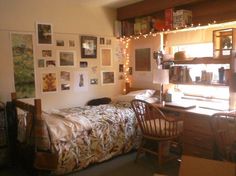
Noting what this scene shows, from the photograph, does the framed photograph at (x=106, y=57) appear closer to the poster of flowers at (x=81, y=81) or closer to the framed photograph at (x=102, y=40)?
the framed photograph at (x=102, y=40)

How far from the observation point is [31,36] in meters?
3.54

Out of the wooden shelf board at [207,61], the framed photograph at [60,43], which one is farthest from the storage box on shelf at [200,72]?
the framed photograph at [60,43]

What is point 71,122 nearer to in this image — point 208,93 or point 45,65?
point 45,65

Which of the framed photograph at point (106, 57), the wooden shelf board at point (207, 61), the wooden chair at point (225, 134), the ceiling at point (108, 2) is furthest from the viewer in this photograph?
the framed photograph at point (106, 57)

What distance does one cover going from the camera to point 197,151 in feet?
10.0

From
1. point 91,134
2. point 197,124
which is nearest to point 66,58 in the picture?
point 91,134

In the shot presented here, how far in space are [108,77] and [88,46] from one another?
0.68 metres

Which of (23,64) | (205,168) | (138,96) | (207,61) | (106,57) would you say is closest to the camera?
(205,168)

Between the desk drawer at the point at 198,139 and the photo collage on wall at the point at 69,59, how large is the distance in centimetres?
182

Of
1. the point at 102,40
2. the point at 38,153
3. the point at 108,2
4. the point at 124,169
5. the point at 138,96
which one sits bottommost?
the point at 124,169

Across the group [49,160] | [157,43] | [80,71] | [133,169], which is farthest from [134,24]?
[49,160]

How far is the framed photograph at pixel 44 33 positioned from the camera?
361 centimetres

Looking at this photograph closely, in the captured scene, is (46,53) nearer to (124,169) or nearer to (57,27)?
(57,27)

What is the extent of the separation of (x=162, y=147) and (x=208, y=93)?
1.13 metres
